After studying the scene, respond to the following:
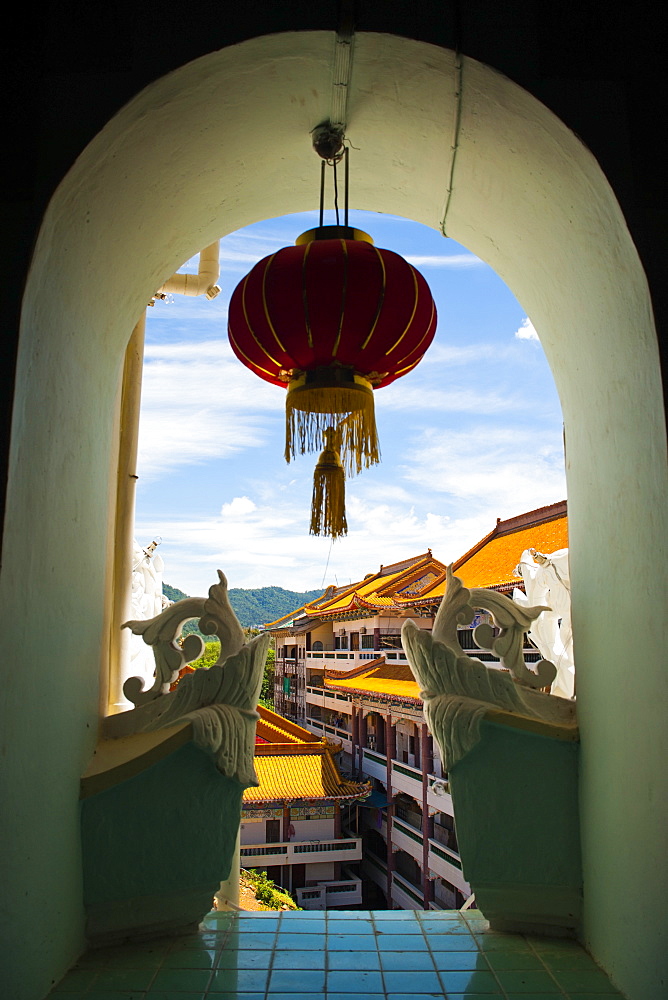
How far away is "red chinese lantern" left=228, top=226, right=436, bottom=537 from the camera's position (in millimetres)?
1771

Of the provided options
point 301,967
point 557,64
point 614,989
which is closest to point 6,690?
point 301,967

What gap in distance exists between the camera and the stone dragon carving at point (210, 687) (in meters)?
1.93

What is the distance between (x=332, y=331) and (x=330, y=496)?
45 cm

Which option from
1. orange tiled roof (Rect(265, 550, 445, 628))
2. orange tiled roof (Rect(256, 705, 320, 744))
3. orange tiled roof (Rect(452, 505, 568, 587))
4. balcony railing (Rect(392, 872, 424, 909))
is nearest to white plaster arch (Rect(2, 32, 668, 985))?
orange tiled roof (Rect(452, 505, 568, 587))

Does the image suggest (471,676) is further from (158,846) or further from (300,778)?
(300,778)

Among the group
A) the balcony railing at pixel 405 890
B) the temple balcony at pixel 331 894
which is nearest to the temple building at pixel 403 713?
the balcony railing at pixel 405 890

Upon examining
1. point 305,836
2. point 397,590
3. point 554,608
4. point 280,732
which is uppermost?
point 397,590

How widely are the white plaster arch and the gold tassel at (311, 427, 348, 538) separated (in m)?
0.61

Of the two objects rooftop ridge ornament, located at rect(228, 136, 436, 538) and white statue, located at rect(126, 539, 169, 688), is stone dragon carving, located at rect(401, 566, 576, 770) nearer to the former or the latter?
rooftop ridge ornament, located at rect(228, 136, 436, 538)

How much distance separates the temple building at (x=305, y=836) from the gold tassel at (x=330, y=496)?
8.24 m

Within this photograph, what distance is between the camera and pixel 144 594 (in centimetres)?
281

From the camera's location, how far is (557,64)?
1580 mm

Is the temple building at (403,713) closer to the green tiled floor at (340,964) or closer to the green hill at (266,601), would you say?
the green tiled floor at (340,964)

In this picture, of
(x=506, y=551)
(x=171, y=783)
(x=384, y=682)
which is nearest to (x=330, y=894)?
(x=384, y=682)
